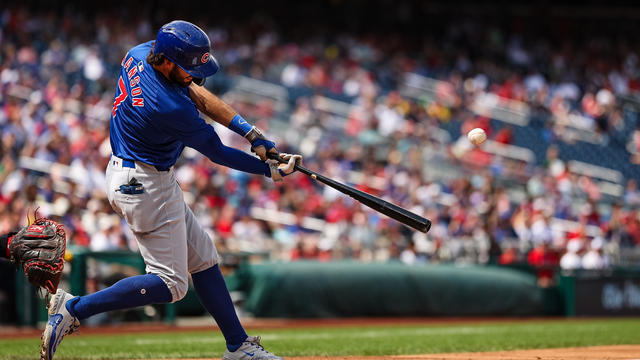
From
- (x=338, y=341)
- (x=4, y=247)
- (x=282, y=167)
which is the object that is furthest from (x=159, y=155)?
Answer: (x=338, y=341)

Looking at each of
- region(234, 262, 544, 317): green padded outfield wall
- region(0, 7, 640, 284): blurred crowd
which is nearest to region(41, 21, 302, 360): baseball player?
region(0, 7, 640, 284): blurred crowd

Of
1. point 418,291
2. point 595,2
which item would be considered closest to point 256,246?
point 418,291

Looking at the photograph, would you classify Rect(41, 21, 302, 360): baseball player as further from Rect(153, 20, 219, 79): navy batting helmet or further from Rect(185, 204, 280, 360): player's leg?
Rect(185, 204, 280, 360): player's leg

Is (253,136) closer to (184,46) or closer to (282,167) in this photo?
(282,167)

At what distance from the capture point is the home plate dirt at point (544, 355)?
6207mm

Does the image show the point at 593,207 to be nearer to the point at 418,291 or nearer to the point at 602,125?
the point at 602,125

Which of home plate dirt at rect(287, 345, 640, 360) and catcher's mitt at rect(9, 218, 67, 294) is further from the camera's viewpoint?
home plate dirt at rect(287, 345, 640, 360)

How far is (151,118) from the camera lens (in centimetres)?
470

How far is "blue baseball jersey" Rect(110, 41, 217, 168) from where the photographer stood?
4.66 m

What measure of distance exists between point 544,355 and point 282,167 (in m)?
2.83

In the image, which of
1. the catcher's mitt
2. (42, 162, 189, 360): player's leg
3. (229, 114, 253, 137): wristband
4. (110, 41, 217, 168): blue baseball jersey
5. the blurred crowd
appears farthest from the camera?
the blurred crowd

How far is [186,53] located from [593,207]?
48.2ft

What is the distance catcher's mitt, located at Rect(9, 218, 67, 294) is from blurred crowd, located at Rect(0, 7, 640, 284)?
671 centimetres

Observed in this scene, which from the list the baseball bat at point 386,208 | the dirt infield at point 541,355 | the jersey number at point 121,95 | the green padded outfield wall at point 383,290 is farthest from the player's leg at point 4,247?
the green padded outfield wall at point 383,290
